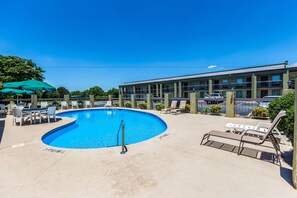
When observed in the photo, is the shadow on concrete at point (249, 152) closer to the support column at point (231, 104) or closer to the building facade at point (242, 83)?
the support column at point (231, 104)

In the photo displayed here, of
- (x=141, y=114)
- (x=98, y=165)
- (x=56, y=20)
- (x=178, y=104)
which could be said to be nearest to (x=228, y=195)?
(x=98, y=165)

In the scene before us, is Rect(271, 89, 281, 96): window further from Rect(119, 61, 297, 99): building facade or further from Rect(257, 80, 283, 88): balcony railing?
Rect(257, 80, 283, 88): balcony railing

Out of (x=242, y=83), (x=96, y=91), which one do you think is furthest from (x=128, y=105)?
(x=96, y=91)

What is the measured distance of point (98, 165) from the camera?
3.08 meters

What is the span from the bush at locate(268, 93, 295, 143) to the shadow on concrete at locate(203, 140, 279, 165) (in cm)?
69

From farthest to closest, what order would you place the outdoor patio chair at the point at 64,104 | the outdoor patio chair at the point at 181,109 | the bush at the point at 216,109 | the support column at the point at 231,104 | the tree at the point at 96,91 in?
the tree at the point at 96,91
the outdoor patio chair at the point at 64,104
the outdoor patio chair at the point at 181,109
the bush at the point at 216,109
the support column at the point at 231,104

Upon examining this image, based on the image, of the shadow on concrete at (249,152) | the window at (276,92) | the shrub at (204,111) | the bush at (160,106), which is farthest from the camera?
the window at (276,92)

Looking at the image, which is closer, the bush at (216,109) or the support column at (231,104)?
the support column at (231,104)

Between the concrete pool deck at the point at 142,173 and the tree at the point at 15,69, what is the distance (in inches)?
833

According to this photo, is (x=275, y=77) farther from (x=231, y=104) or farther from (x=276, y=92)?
(x=231, y=104)

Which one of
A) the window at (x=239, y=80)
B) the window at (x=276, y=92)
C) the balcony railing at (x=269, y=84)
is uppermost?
the window at (x=239, y=80)

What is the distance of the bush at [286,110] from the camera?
2.80 meters

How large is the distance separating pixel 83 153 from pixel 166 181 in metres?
2.40

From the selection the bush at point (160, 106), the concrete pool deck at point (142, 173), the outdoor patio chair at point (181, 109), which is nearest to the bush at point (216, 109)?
the outdoor patio chair at point (181, 109)
